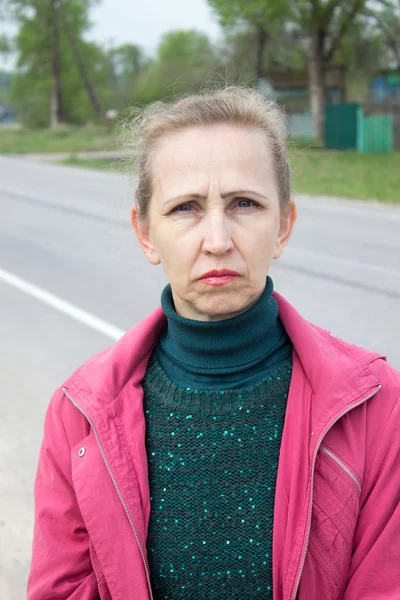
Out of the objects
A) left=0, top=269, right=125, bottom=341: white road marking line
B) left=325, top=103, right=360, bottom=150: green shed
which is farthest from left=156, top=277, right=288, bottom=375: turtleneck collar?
left=325, top=103, right=360, bottom=150: green shed

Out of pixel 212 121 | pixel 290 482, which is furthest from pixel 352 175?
pixel 290 482

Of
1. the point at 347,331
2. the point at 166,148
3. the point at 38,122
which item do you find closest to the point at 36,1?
the point at 38,122

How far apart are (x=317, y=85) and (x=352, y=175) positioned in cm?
1441

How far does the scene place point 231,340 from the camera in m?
2.04

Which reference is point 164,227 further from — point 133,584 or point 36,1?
point 36,1

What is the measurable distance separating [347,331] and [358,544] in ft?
16.7

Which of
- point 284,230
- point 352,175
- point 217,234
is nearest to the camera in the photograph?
point 217,234

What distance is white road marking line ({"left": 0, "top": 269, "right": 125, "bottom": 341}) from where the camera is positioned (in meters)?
7.01

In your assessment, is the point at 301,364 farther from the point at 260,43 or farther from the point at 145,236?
the point at 260,43

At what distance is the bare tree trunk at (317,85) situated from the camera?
113 ft

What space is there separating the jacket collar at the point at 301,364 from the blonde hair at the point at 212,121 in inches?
12.3

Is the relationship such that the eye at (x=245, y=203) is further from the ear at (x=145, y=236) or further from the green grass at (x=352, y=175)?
the green grass at (x=352, y=175)

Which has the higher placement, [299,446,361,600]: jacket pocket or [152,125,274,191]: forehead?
[152,125,274,191]: forehead

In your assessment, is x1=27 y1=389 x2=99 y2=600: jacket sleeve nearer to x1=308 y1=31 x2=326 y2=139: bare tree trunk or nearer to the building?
x1=308 y1=31 x2=326 y2=139: bare tree trunk
